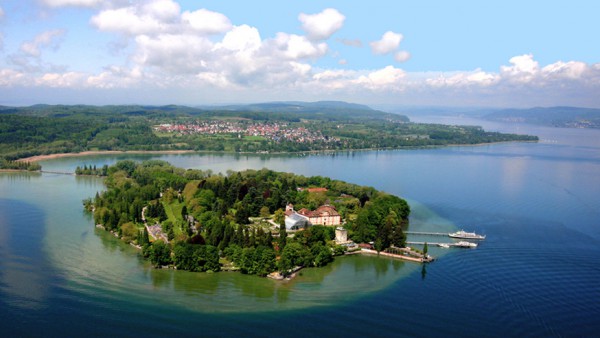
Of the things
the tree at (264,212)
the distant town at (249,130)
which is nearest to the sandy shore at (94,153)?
the distant town at (249,130)

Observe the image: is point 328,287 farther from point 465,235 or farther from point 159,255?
point 465,235

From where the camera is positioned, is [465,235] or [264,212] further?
[264,212]

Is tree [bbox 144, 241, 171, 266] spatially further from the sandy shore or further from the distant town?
the distant town

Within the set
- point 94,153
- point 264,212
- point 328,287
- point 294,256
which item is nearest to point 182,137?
point 94,153

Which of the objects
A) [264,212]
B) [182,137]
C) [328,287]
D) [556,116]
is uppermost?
[556,116]

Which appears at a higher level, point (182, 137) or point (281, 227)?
point (182, 137)

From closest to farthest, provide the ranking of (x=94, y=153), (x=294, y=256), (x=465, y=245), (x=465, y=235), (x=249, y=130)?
1. (x=294, y=256)
2. (x=465, y=245)
3. (x=465, y=235)
4. (x=94, y=153)
5. (x=249, y=130)

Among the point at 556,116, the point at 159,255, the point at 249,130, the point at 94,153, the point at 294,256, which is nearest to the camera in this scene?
the point at 159,255

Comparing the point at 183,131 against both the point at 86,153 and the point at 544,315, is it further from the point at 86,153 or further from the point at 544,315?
the point at 544,315
